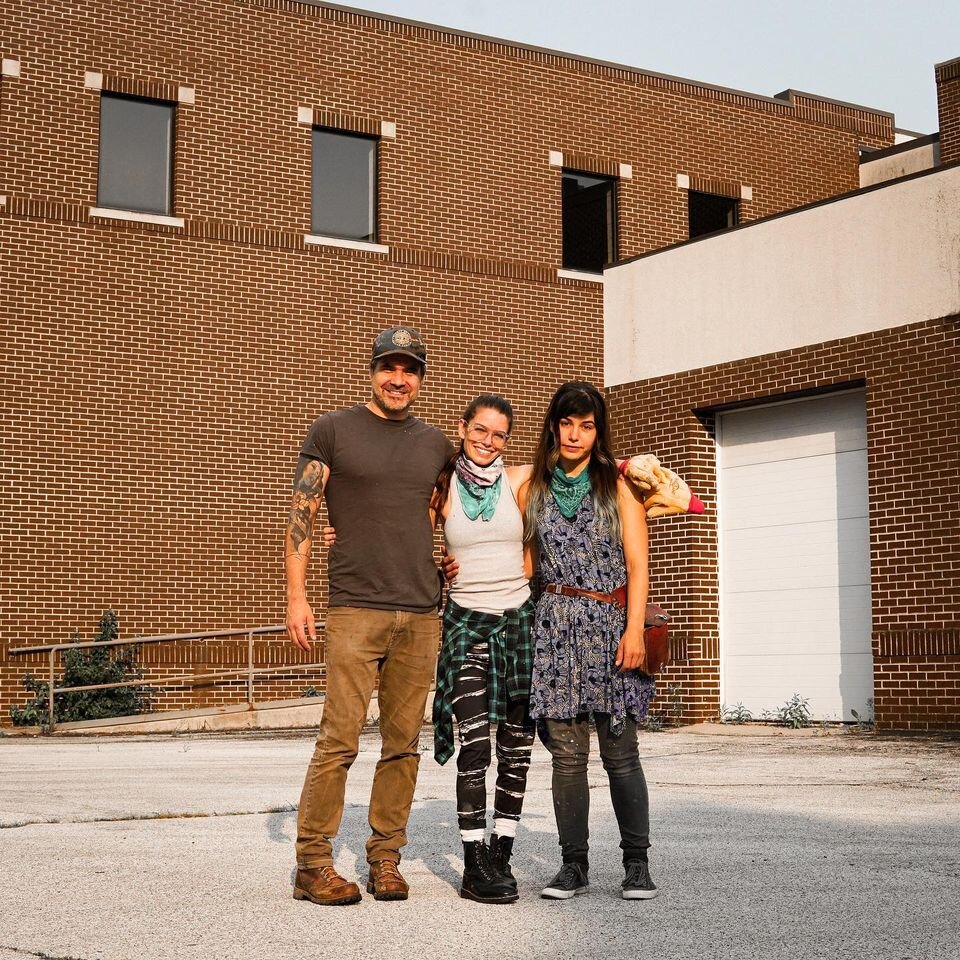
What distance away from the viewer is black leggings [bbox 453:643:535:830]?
5375mm

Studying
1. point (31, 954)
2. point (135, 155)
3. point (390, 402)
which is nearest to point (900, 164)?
point (135, 155)

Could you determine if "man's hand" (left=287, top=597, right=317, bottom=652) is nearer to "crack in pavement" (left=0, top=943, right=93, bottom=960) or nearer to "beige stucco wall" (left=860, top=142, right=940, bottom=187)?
"crack in pavement" (left=0, top=943, right=93, bottom=960)

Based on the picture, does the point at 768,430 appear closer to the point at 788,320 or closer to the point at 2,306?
the point at 788,320

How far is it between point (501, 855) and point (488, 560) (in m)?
1.10

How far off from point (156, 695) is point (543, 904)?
13.4 metres

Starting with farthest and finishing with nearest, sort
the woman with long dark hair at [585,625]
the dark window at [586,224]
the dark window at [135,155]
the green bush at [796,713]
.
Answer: the dark window at [586,224]
the dark window at [135,155]
the green bush at [796,713]
the woman with long dark hair at [585,625]

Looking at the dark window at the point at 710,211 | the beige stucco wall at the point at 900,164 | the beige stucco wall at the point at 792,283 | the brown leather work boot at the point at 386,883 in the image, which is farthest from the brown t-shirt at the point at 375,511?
the dark window at the point at 710,211

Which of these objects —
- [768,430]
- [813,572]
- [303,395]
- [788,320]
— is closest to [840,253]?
[788,320]

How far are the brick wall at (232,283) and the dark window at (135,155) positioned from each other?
0.30 metres

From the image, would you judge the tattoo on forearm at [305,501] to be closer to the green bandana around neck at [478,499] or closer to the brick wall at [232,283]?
the green bandana around neck at [478,499]

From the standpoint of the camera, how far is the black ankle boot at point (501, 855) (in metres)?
5.34

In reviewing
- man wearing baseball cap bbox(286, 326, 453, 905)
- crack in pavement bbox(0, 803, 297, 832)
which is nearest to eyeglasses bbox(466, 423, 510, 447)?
man wearing baseball cap bbox(286, 326, 453, 905)

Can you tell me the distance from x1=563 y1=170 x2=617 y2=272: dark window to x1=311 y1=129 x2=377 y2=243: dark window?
308 centimetres

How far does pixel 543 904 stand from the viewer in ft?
17.2
